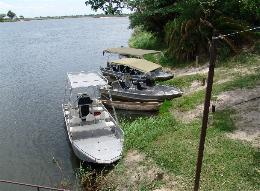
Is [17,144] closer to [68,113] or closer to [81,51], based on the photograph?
[68,113]

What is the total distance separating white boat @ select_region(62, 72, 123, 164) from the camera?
64.3 feet

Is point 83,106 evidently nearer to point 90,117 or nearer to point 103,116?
point 90,117

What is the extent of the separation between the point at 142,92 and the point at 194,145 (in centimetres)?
1183

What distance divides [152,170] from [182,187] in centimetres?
201

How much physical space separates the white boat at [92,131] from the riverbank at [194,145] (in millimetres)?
692

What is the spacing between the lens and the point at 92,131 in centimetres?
2177

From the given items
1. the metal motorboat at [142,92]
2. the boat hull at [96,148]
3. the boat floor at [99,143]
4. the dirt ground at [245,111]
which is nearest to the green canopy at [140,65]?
the metal motorboat at [142,92]

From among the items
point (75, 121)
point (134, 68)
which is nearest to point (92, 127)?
point (75, 121)

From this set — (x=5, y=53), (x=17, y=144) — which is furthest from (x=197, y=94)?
(x=5, y=53)

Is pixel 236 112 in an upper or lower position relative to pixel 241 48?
lower

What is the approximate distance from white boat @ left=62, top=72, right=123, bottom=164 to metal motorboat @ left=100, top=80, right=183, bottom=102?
18.3ft

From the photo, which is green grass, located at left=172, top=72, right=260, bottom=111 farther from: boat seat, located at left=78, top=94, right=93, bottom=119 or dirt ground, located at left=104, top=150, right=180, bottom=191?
dirt ground, located at left=104, top=150, right=180, bottom=191

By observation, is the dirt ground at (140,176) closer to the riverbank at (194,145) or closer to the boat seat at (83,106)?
the riverbank at (194,145)

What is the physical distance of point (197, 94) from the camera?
26906mm
